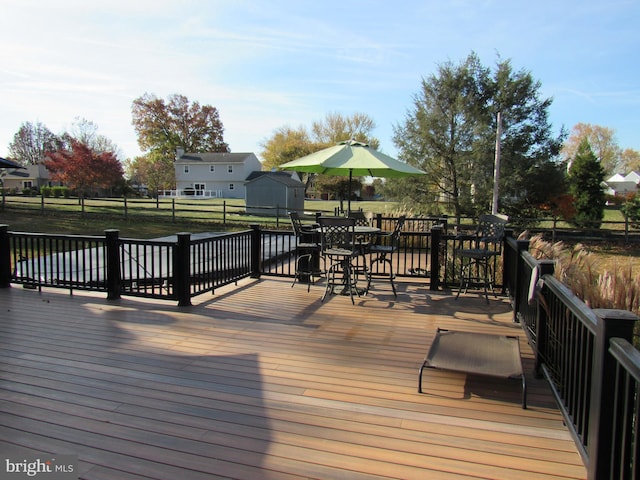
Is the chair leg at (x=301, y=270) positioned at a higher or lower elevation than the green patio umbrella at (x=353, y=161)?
lower

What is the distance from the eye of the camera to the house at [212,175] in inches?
1763

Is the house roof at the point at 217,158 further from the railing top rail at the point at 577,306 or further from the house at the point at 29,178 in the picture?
the railing top rail at the point at 577,306

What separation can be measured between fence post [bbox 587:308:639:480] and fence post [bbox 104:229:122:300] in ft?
16.2

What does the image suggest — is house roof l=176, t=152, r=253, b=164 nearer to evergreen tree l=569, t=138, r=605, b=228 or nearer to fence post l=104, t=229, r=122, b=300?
evergreen tree l=569, t=138, r=605, b=228

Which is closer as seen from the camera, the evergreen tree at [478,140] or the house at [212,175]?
the evergreen tree at [478,140]

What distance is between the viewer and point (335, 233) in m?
5.67


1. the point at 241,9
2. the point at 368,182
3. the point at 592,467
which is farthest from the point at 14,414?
the point at 368,182

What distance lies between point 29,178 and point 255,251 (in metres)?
59.1

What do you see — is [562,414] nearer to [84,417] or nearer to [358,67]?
[84,417]

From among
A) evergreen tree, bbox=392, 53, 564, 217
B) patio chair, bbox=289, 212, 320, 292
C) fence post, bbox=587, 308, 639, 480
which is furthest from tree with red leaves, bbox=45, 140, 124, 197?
Answer: fence post, bbox=587, 308, 639, 480

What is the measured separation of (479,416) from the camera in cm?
253

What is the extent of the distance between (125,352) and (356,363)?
73.4 inches

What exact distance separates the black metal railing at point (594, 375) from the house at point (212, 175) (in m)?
43.3

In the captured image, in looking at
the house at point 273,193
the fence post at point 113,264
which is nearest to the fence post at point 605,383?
the fence post at point 113,264
